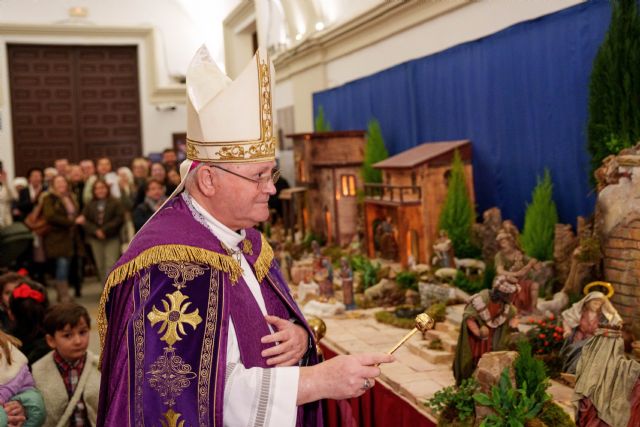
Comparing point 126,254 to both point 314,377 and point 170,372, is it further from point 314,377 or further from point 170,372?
point 314,377

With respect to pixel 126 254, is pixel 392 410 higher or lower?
lower

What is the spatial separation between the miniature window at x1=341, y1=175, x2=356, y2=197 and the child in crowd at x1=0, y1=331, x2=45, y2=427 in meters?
7.03

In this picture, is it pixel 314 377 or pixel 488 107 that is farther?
pixel 488 107

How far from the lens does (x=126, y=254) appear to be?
2.86 meters

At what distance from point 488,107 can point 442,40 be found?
1.44 meters

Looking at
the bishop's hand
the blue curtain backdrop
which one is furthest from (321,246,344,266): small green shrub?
the bishop's hand

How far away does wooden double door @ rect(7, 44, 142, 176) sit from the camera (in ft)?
64.2

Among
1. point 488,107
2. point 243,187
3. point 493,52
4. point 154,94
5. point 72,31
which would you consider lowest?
point 243,187

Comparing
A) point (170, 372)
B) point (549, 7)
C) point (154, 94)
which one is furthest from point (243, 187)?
point (154, 94)

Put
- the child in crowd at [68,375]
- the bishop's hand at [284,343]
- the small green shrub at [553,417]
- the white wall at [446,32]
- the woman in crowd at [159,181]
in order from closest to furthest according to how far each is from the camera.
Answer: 1. the bishop's hand at [284,343]
2. the small green shrub at [553,417]
3. the child in crowd at [68,375]
4. the white wall at [446,32]
5. the woman in crowd at [159,181]

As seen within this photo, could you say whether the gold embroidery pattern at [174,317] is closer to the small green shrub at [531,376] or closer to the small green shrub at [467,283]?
the small green shrub at [531,376]

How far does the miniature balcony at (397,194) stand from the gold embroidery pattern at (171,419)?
5969 millimetres

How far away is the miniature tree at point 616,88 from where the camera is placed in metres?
5.67

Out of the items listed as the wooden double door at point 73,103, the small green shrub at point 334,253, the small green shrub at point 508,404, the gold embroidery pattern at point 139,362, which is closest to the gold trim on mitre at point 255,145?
the gold embroidery pattern at point 139,362
